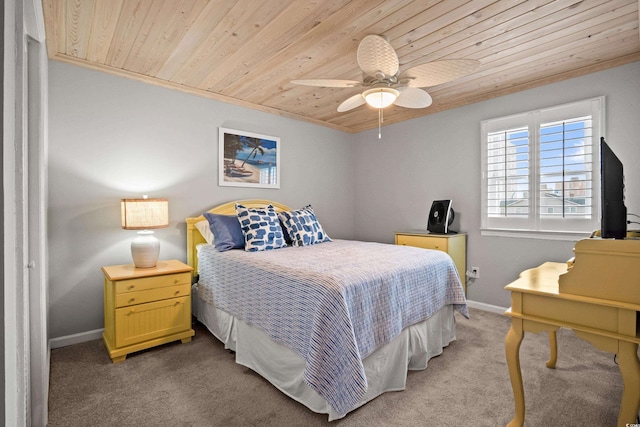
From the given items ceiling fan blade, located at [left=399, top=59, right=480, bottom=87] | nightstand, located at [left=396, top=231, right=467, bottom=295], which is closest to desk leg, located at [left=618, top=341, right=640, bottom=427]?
ceiling fan blade, located at [left=399, top=59, right=480, bottom=87]

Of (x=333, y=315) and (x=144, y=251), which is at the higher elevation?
(x=144, y=251)

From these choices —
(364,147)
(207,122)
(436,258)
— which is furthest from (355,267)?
(364,147)

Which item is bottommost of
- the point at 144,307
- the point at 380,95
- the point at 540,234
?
the point at 144,307

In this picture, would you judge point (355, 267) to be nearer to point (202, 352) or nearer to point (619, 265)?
point (619, 265)

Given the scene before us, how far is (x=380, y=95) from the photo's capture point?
2318 mm

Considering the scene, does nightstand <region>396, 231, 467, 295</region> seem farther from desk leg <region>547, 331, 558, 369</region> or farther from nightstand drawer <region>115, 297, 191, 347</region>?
nightstand drawer <region>115, 297, 191, 347</region>

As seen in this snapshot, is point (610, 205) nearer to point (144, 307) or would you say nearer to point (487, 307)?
point (487, 307)

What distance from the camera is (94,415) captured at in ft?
5.77

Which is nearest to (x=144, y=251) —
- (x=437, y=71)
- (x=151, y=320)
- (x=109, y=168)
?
(x=151, y=320)

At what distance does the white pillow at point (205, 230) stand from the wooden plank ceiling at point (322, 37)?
4.52 ft

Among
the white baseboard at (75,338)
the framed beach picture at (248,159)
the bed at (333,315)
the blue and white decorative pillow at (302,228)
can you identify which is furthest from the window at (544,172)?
the white baseboard at (75,338)

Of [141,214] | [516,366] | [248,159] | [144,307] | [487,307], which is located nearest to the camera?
[516,366]

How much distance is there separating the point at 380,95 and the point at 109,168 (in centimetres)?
241

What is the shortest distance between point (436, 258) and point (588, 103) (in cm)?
202
